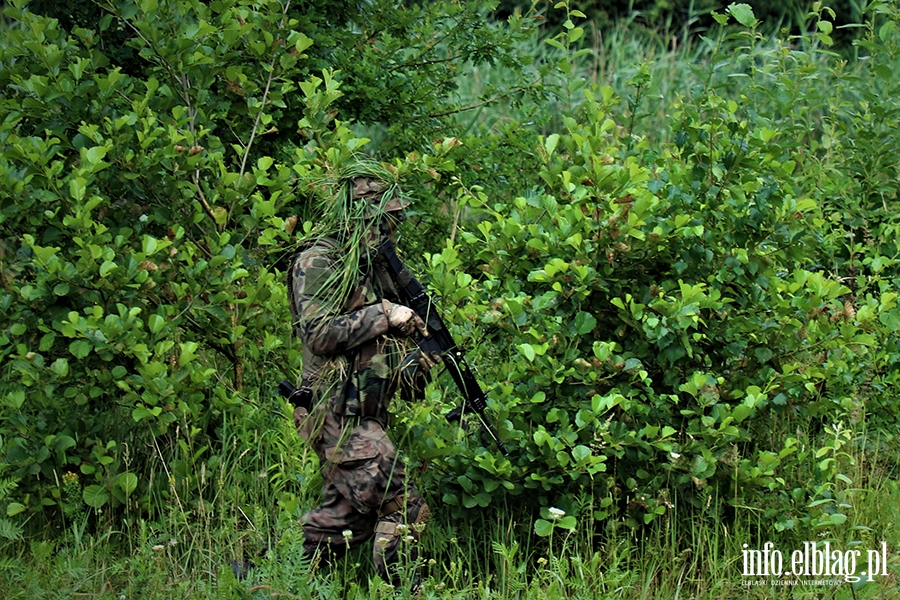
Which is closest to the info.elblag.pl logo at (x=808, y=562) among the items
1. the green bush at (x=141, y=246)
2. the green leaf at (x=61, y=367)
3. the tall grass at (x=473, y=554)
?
the tall grass at (x=473, y=554)

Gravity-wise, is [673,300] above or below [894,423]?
above

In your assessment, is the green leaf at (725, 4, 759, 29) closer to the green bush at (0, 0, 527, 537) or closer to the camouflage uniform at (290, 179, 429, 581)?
the green bush at (0, 0, 527, 537)

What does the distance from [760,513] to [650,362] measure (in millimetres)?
747

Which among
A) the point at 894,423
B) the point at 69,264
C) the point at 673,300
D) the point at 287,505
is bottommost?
the point at 894,423

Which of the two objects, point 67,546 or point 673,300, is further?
point 67,546

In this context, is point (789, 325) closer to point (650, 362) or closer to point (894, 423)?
point (650, 362)

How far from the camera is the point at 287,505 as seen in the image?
381 cm

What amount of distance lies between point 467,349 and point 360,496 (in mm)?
761

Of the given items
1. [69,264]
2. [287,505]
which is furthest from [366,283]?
[69,264]

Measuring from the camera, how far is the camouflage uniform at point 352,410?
A: 3533mm

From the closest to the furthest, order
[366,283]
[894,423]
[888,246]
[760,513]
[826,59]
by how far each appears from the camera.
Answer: [366,283] < [760,513] < [894,423] < [888,246] < [826,59]

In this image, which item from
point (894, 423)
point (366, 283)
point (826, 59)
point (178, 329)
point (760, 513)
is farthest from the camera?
point (826, 59)

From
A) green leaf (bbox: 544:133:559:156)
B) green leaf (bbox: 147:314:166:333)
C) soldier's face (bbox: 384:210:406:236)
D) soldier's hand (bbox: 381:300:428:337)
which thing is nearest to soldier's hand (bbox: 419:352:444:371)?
soldier's hand (bbox: 381:300:428:337)

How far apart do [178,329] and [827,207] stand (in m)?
3.53
